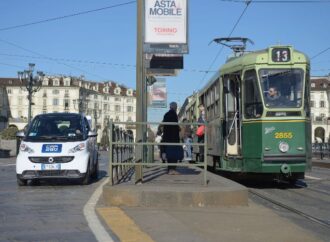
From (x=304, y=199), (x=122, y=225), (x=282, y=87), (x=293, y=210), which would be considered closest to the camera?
(x=122, y=225)

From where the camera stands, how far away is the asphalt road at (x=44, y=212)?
24.3 feet

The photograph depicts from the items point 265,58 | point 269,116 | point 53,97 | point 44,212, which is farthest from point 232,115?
point 53,97

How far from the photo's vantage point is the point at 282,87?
14.9 metres

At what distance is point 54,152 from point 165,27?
3953 mm

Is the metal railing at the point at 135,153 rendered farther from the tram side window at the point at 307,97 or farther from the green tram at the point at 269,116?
the tram side window at the point at 307,97

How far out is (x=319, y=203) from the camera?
39.4 feet

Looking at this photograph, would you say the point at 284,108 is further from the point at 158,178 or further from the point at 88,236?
the point at 88,236

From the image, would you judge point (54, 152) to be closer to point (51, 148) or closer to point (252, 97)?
point (51, 148)

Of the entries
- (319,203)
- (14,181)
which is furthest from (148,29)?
(14,181)

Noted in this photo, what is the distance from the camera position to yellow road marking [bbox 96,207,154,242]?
7152 millimetres

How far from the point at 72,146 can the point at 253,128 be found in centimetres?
457

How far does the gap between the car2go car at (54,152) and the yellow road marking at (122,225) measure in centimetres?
410

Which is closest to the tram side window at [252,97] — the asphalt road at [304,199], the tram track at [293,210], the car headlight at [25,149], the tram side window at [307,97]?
the tram side window at [307,97]

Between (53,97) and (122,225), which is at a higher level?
(53,97)
